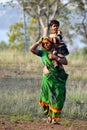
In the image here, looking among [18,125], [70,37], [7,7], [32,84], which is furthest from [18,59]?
[70,37]

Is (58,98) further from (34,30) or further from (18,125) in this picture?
(34,30)

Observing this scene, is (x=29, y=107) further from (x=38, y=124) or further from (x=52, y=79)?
(x=52, y=79)

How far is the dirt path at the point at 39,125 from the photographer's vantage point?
741 centimetres

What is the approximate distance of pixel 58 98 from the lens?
24.2ft

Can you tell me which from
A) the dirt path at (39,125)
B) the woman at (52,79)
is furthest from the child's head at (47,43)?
the dirt path at (39,125)

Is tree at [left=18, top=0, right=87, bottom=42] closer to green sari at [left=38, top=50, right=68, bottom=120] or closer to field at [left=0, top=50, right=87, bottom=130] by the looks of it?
field at [left=0, top=50, right=87, bottom=130]

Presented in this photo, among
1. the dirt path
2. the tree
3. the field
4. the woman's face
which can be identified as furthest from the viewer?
the tree

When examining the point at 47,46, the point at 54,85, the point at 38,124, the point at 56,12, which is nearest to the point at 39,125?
the point at 38,124

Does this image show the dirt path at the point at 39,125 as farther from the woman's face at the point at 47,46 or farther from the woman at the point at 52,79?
the woman's face at the point at 47,46

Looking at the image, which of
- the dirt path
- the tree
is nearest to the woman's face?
the dirt path

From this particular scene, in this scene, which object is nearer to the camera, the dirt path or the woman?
the woman

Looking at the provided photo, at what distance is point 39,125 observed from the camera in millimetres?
7590

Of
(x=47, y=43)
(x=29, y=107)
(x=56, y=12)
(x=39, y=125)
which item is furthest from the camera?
(x=56, y=12)

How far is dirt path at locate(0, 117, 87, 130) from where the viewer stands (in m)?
7.41
